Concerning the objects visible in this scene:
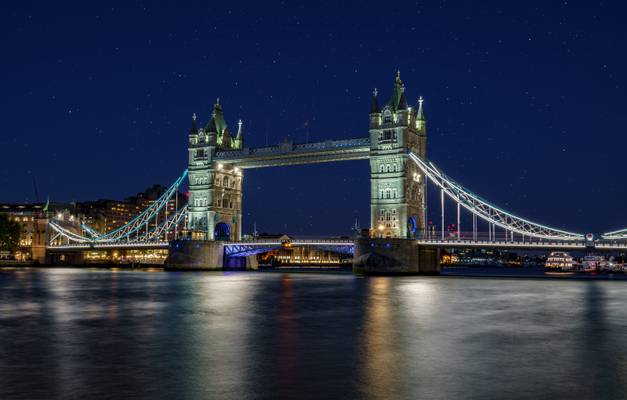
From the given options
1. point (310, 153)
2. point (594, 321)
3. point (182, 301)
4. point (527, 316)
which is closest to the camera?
point (594, 321)

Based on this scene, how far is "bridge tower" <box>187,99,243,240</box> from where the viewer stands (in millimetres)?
85000

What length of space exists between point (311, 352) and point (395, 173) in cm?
5551

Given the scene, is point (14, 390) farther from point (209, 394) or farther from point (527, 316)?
point (527, 316)

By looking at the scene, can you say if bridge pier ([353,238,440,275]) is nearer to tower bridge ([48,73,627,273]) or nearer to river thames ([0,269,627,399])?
tower bridge ([48,73,627,273])

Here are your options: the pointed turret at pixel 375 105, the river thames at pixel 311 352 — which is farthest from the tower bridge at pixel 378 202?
the river thames at pixel 311 352

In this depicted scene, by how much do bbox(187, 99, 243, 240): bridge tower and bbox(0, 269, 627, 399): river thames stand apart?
57117 mm

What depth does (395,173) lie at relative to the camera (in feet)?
229

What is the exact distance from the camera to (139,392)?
1073 centimetres

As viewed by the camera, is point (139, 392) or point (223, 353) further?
point (223, 353)

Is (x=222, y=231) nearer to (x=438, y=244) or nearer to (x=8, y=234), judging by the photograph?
(x=438, y=244)

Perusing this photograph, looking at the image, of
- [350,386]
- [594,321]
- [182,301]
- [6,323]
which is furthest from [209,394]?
[182,301]

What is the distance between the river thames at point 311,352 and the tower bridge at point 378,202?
1477 inches

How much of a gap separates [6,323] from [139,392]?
12.2 metres

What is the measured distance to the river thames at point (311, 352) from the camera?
36.6 feet
